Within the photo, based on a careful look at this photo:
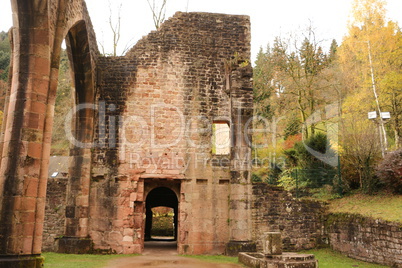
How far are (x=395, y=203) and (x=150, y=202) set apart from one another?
12.0 meters

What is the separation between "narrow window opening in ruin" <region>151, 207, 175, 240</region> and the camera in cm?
2317

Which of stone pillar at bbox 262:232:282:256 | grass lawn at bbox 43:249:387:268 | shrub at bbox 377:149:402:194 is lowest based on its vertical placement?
grass lawn at bbox 43:249:387:268

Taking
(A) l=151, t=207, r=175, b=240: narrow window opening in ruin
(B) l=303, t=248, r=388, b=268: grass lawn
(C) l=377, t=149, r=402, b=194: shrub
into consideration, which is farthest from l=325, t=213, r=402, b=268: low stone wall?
(A) l=151, t=207, r=175, b=240: narrow window opening in ruin

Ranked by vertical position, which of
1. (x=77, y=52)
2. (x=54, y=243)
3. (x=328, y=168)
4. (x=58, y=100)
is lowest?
(x=54, y=243)

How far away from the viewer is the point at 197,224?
11797 mm

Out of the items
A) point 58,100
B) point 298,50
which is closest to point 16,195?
point 298,50

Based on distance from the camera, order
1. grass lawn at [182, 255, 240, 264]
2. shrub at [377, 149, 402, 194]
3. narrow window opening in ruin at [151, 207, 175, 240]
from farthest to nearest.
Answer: narrow window opening in ruin at [151, 207, 175, 240] → shrub at [377, 149, 402, 194] → grass lawn at [182, 255, 240, 264]

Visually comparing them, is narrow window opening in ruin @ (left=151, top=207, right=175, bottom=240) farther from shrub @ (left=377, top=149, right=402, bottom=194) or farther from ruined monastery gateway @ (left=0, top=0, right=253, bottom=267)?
shrub @ (left=377, top=149, right=402, bottom=194)

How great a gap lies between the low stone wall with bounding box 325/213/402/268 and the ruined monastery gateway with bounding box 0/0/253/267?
9.68 feet

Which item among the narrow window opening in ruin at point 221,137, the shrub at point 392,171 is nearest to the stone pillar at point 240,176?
the shrub at point 392,171

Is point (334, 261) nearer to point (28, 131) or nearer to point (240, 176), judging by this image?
point (240, 176)

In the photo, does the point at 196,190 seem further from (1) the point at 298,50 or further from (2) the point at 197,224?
(1) the point at 298,50

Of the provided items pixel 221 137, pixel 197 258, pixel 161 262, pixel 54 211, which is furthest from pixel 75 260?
pixel 221 137

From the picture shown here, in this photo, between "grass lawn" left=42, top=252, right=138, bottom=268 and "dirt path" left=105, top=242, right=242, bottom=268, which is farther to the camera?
"dirt path" left=105, top=242, right=242, bottom=268
